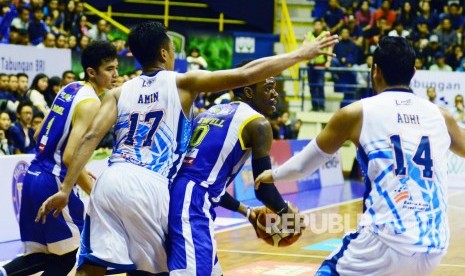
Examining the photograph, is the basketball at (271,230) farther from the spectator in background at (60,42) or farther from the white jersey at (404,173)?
the spectator in background at (60,42)

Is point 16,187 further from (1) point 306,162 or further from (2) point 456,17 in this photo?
(2) point 456,17

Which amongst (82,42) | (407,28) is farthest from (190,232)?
(407,28)

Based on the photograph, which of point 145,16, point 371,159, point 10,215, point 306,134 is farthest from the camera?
point 145,16

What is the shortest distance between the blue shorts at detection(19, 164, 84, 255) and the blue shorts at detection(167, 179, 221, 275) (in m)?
1.42

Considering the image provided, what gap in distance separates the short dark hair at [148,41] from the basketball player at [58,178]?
106 cm

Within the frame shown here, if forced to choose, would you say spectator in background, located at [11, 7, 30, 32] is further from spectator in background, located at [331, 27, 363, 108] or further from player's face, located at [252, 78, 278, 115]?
player's face, located at [252, 78, 278, 115]

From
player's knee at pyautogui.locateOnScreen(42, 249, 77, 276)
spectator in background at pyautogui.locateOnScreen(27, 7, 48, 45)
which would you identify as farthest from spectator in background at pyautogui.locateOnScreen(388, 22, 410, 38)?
player's knee at pyautogui.locateOnScreen(42, 249, 77, 276)

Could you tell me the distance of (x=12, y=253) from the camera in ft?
33.7

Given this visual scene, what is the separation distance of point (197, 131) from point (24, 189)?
1.77 metres

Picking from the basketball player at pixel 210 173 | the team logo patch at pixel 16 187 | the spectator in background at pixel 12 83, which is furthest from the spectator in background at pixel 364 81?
the basketball player at pixel 210 173

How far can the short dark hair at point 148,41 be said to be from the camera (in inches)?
222

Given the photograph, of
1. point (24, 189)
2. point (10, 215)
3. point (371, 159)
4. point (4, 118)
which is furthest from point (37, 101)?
point (371, 159)

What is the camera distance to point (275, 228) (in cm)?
596

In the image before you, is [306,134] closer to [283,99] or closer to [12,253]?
[283,99]
